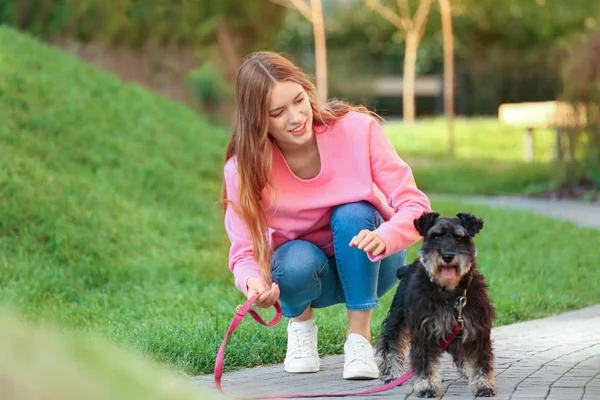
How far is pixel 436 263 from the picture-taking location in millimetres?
4625

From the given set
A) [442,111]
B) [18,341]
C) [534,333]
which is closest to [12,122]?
[534,333]

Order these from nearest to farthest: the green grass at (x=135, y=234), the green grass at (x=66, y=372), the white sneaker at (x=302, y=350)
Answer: the green grass at (x=66, y=372) → the white sneaker at (x=302, y=350) → the green grass at (x=135, y=234)

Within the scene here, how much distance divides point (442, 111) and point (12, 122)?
80.5 ft

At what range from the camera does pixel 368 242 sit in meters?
5.04

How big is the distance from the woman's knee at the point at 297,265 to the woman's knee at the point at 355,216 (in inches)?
7.2

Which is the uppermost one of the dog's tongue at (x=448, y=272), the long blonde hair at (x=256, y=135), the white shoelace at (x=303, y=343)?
the long blonde hair at (x=256, y=135)

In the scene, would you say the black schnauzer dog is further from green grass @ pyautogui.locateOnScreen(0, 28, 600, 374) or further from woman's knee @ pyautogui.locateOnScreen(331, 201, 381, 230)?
green grass @ pyautogui.locateOnScreen(0, 28, 600, 374)

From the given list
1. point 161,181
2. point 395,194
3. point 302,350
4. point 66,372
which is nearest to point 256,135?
point 395,194

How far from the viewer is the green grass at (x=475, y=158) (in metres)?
16.0

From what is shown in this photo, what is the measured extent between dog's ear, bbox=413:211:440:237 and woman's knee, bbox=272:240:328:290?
767mm

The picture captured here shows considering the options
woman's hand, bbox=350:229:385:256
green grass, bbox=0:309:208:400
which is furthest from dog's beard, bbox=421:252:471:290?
green grass, bbox=0:309:208:400

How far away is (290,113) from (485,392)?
64.2 inches

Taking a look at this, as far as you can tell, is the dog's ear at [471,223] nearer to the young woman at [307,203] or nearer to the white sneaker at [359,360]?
the young woman at [307,203]

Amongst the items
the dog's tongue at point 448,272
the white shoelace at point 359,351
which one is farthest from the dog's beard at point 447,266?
the white shoelace at point 359,351
